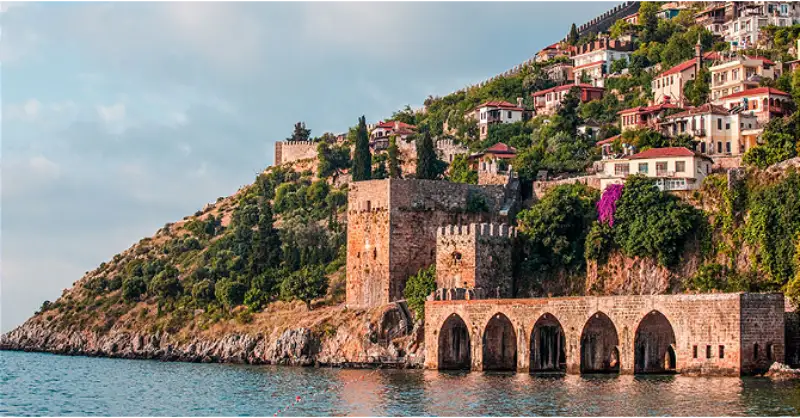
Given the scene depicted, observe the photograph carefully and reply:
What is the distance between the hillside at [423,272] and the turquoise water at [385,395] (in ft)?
27.4

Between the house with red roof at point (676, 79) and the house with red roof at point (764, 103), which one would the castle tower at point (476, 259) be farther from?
the house with red roof at point (676, 79)

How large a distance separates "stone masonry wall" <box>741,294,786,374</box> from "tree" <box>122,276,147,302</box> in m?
53.4

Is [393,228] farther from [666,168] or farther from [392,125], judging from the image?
[392,125]

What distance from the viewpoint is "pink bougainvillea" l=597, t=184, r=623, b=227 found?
232 ft

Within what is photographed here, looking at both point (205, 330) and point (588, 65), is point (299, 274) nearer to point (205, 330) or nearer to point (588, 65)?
point (205, 330)

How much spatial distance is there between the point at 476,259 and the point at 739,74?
27.8 metres

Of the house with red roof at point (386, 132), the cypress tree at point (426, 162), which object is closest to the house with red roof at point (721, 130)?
the cypress tree at point (426, 162)

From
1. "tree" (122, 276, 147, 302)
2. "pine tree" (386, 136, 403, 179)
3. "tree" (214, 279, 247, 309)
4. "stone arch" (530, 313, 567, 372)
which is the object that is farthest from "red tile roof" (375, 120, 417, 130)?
"stone arch" (530, 313, 567, 372)

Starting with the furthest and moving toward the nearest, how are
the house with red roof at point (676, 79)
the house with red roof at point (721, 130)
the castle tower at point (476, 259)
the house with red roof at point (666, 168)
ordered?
the house with red roof at point (676, 79) < the house with red roof at point (721, 130) < the house with red roof at point (666, 168) < the castle tower at point (476, 259)

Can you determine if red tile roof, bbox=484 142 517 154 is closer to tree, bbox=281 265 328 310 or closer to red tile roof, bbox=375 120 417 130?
tree, bbox=281 265 328 310

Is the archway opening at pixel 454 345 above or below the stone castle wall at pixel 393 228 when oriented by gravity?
below

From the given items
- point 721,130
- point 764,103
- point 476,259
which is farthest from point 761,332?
point 764,103

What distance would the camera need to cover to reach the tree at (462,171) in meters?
87.8

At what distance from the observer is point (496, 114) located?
334 feet
